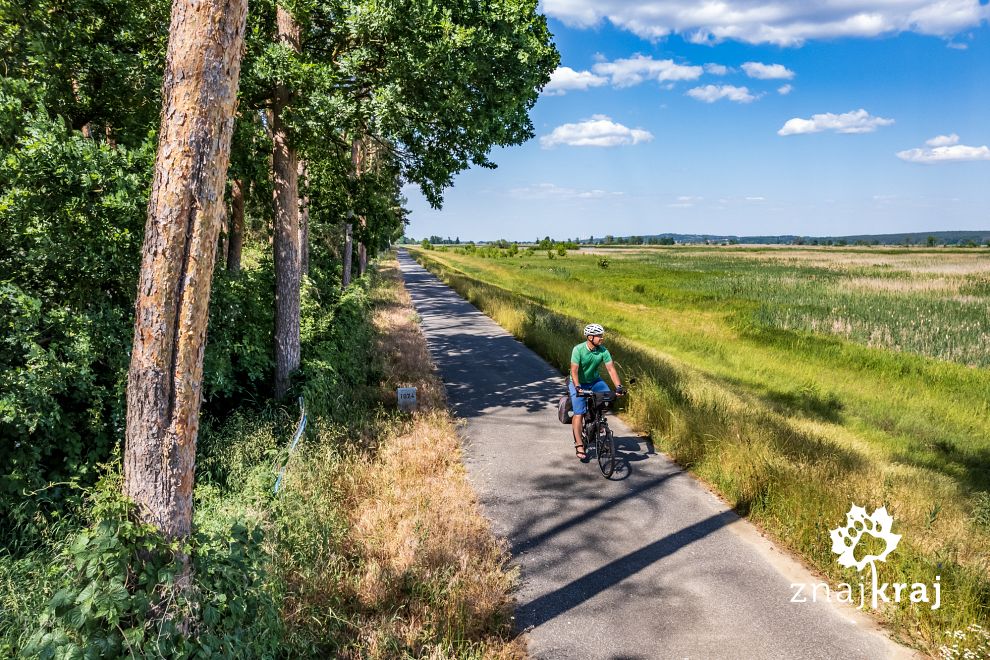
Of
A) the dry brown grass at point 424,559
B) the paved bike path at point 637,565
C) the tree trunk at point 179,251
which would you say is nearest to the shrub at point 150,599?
the tree trunk at point 179,251

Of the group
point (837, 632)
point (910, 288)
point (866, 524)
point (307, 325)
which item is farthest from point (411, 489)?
point (910, 288)

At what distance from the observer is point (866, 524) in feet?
18.4

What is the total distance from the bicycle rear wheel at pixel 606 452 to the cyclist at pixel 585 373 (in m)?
0.32

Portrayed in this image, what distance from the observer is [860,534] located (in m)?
5.48

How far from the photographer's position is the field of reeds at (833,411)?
5398 mm

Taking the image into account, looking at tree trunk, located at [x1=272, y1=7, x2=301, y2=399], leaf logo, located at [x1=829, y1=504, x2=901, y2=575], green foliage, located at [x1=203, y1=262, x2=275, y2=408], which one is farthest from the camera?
tree trunk, located at [x1=272, y1=7, x2=301, y2=399]

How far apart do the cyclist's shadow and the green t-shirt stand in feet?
4.23

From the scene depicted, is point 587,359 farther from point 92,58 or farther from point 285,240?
point 92,58

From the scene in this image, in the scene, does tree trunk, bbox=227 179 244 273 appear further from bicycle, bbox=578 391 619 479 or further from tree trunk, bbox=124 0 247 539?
tree trunk, bbox=124 0 247 539

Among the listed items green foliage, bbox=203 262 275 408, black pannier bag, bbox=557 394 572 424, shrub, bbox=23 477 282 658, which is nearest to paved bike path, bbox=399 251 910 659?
black pannier bag, bbox=557 394 572 424

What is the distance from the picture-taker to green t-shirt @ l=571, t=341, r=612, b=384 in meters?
7.71

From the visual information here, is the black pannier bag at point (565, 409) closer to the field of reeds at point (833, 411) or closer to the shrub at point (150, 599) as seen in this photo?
the field of reeds at point (833, 411)

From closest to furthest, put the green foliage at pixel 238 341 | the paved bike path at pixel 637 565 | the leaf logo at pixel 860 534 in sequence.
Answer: the paved bike path at pixel 637 565 → the leaf logo at pixel 860 534 → the green foliage at pixel 238 341

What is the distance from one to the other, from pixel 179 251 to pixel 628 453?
7028 mm
